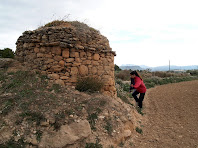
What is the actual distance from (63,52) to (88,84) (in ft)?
4.05

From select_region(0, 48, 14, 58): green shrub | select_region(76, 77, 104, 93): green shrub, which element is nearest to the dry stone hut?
select_region(76, 77, 104, 93): green shrub

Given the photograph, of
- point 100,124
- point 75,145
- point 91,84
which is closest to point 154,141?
point 100,124

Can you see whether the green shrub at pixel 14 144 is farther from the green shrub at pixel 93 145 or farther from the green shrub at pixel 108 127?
the green shrub at pixel 108 127

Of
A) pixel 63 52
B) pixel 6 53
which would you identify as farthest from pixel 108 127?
pixel 6 53

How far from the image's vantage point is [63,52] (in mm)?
4727

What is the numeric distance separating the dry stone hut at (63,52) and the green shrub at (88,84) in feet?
0.53

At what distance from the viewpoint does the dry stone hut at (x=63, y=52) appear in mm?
4711

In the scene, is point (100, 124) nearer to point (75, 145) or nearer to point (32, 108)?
point (75, 145)

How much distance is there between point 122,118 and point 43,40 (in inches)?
128

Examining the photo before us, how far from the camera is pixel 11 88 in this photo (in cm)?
397

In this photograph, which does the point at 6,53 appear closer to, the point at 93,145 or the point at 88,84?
the point at 88,84

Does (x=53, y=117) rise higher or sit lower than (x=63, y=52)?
lower

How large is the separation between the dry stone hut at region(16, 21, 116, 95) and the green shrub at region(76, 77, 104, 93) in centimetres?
16

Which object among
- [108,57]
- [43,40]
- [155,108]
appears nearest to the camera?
[43,40]
